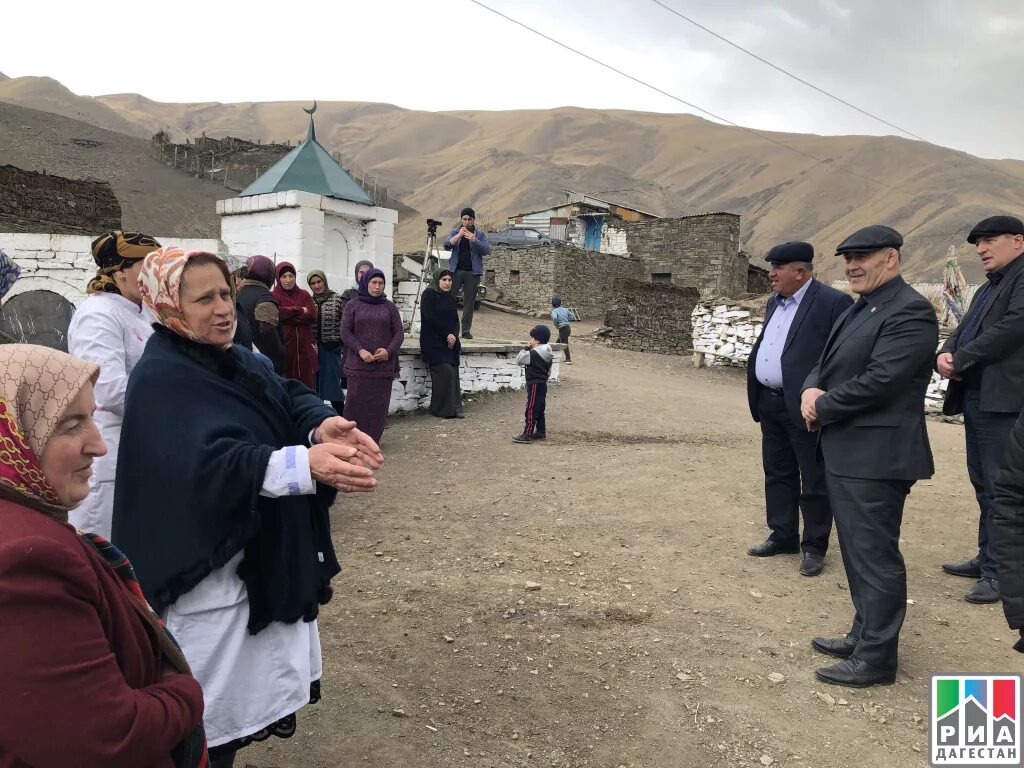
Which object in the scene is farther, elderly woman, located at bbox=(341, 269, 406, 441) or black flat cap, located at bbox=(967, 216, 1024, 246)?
elderly woman, located at bbox=(341, 269, 406, 441)

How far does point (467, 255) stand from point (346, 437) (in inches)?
347

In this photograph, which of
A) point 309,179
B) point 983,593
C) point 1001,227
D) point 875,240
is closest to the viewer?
point 875,240

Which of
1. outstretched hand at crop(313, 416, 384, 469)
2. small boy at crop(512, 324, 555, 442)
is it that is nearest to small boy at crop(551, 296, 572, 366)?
small boy at crop(512, 324, 555, 442)

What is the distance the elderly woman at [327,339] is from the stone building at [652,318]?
11.4 meters

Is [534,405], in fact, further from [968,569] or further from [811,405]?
[811,405]

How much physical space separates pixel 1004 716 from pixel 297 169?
28.2ft

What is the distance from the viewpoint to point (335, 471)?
1.80 metres

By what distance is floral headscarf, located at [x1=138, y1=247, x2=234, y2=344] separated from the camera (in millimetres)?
1889

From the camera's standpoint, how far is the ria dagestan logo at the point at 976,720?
2639mm

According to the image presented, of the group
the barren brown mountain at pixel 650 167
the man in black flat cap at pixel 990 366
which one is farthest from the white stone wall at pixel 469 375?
the barren brown mountain at pixel 650 167

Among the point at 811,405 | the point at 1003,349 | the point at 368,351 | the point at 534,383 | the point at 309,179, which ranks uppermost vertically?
the point at 309,179

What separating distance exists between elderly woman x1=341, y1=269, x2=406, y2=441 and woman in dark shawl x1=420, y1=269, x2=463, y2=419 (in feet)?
5.16

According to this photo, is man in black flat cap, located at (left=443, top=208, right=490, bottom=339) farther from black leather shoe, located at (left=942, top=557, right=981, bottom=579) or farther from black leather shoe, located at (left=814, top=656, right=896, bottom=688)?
black leather shoe, located at (left=814, top=656, right=896, bottom=688)

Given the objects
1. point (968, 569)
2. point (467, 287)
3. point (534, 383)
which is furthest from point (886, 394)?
point (467, 287)
